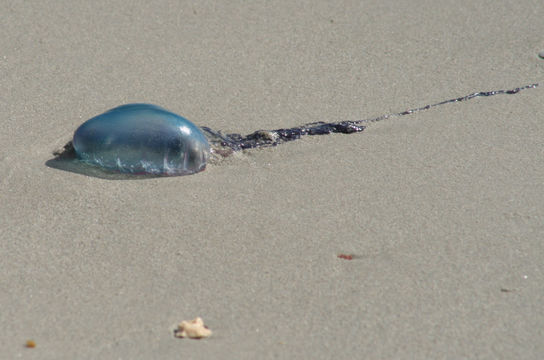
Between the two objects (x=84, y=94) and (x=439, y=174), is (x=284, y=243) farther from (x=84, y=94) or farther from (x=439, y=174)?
(x=84, y=94)

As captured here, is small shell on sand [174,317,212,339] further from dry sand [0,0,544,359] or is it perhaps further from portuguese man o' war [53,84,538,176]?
portuguese man o' war [53,84,538,176]

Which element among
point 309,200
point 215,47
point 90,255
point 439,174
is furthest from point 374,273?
point 215,47

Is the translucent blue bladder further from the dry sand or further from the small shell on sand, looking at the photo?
the small shell on sand

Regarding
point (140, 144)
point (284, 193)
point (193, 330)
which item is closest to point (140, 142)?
point (140, 144)

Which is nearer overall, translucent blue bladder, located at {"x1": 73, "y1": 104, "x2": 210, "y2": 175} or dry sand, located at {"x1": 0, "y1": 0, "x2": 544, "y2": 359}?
dry sand, located at {"x1": 0, "y1": 0, "x2": 544, "y2": 359}

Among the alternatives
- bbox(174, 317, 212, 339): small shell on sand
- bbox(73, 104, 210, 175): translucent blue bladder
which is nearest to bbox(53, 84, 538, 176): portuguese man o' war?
bbox(73, 104, 210, 175): translucent blue bladder

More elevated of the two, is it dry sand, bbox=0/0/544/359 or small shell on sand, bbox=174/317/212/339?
dry sand, bbox=0/0/544/359

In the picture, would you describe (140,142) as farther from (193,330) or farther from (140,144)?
(193,330)
